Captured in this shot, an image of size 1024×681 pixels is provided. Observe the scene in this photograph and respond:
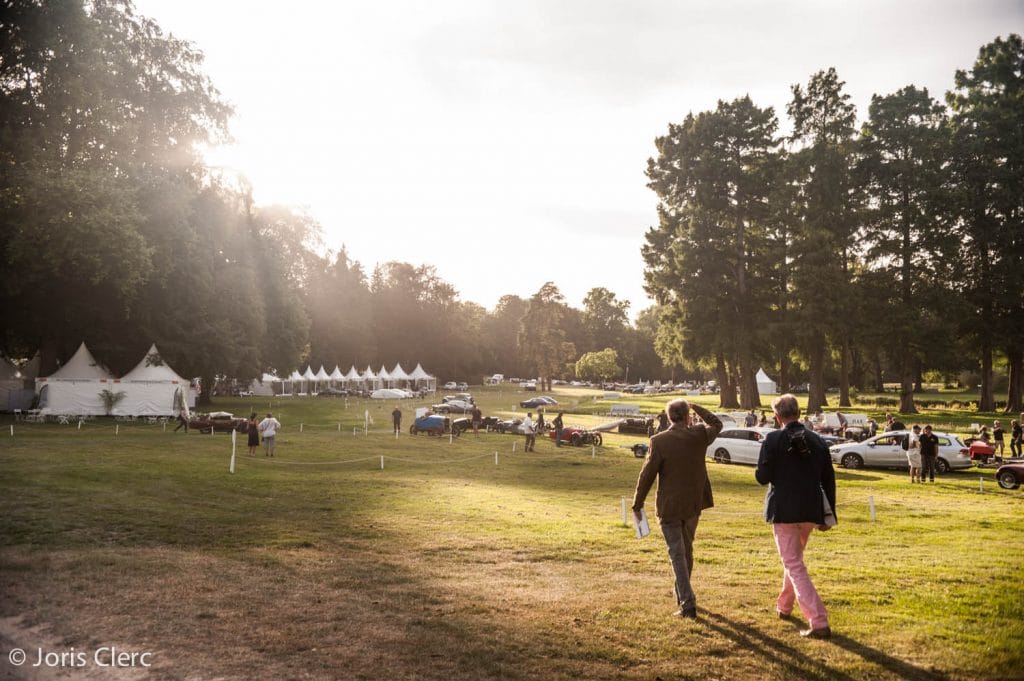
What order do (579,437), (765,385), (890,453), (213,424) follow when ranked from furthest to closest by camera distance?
(765,385) < (213,424) < (579,437) < (890,453)

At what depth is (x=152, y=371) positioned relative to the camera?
129ft

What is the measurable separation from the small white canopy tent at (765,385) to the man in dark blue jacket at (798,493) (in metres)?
90.1

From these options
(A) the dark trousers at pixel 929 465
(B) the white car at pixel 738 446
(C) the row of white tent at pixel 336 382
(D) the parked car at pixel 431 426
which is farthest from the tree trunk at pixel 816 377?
(C) the row of white tent at pixel 336 382

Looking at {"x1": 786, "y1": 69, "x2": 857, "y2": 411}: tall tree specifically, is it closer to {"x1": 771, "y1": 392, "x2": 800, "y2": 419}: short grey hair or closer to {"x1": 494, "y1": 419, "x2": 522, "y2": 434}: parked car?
{"x1": 494, "y1": 419, "x2": 522, "y2": 434}: parked car

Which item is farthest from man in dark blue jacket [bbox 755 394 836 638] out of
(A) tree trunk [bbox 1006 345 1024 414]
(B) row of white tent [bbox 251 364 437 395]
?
(B) row of white tent [bbox 251 364 437 395]

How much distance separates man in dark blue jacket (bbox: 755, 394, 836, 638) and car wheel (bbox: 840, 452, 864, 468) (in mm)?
21991

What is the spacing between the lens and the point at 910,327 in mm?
47312

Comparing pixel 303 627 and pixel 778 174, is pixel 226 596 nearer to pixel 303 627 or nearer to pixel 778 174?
pixel 303 627

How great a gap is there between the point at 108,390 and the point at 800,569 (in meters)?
41.2

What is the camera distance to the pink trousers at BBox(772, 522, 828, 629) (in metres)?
6.25

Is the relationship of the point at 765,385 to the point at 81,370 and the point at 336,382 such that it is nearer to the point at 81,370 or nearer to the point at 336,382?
the point at 336,382

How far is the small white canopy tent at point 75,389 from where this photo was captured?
121 ft

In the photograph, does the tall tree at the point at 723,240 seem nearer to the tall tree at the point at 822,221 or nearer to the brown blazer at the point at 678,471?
the tall tree at the point at 822,221

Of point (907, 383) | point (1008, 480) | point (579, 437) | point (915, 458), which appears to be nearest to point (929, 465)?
point (915, 458)
